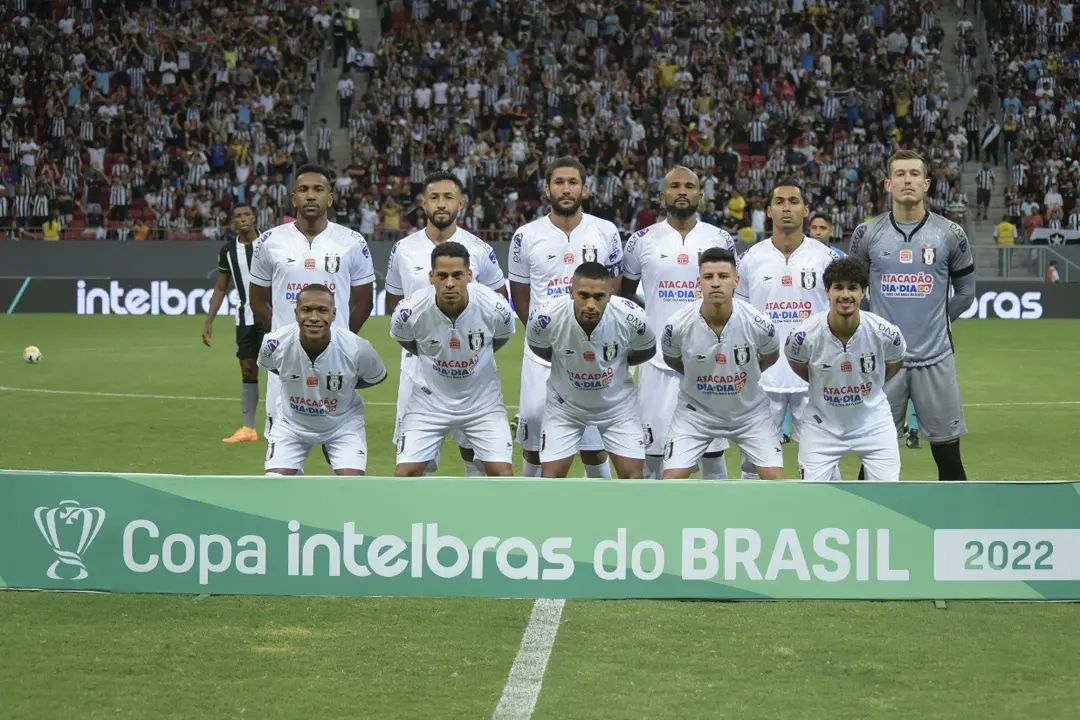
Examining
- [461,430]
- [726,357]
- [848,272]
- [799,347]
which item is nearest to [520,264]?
[461,430]

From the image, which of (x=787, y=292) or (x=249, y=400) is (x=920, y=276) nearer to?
(x=787, y=292)

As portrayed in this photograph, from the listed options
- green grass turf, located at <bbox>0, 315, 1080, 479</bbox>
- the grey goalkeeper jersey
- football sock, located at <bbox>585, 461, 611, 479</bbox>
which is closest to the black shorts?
green grass turf, located at <bbox>0, 315, 1080, 479</bbox>

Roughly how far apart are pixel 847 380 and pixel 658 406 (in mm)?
1586

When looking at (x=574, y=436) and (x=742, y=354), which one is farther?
(x=574, y=436)

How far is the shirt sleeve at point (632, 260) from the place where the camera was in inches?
358

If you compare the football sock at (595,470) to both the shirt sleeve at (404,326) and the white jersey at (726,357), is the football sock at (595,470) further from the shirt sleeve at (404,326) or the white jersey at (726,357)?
the shirt sleeve at (404,326)

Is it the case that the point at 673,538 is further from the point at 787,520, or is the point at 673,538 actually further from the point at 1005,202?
the point at 1005,202

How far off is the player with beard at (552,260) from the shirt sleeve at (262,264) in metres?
1.50

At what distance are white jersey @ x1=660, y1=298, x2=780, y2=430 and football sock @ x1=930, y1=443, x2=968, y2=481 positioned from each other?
3.79 ft

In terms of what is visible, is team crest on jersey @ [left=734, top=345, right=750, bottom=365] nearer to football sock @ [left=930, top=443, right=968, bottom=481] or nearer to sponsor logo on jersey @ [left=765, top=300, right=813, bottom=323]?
sponsor logo on jersey @ [left=765, top=300, right=813, bottom=323]

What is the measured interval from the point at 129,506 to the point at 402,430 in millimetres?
2231

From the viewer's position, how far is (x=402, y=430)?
830 cm

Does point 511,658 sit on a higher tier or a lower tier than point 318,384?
lower

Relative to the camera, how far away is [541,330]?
8008 mm
